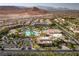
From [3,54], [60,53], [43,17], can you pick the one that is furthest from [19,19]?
[60,53]

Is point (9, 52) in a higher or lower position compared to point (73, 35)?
lower

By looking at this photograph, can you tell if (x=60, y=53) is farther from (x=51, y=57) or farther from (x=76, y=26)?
(x=76, y=26)

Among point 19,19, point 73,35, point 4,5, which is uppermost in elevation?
point 4,5

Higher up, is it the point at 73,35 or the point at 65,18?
the point at 65,18

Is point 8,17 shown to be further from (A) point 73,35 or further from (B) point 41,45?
(A) point 73,35

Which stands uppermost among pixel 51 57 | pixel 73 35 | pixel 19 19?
pixel 19 19

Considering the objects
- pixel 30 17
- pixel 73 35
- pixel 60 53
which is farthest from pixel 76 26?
pixel 30 17

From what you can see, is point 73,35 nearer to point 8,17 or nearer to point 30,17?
point 30,17

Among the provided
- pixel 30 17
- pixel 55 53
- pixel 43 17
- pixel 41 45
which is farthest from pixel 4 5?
pixel 55 53
